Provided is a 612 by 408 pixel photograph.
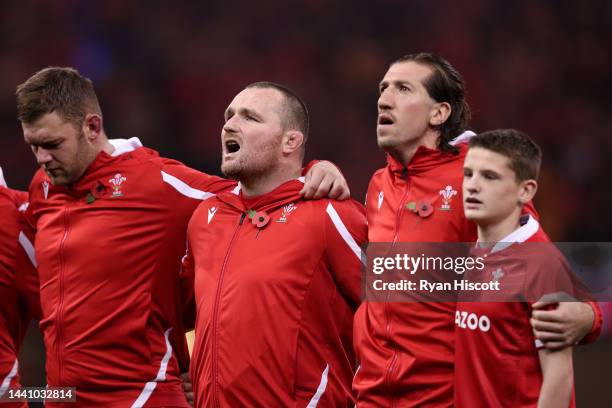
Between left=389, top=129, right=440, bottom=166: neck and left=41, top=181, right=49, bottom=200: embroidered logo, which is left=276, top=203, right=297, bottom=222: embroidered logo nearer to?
left=389, top=129, right=440, bottom=166: neck

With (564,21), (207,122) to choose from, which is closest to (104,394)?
(207,122)

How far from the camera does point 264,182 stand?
3.82 metres

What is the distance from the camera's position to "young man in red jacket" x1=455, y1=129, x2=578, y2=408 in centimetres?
308

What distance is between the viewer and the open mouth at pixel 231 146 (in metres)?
3.80

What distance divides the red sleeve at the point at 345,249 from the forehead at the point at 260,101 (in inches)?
19.3

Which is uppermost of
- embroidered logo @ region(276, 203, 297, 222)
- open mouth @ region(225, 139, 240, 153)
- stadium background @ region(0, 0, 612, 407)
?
stadium background @ region(0, 0, 612, 407)

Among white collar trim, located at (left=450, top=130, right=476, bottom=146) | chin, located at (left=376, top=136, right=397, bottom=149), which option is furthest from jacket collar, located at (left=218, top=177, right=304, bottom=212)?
white collar trim, located at (left=450, top=130, right=476, bottom=146)

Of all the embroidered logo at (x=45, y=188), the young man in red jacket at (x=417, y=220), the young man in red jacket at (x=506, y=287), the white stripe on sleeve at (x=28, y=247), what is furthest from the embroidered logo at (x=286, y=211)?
the white stripe on sleeve at (x=28, y=247)

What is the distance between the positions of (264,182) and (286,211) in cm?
18

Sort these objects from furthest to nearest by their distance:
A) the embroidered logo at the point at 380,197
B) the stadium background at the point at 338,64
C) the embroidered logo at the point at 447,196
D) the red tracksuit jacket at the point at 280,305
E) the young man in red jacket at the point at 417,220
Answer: the stadium background at the point at 338,64 < the embroidered logo at the point at 380,197 < the red tracksuit jacket at the point at 280,305 < the embroidered logo at the point at 447,196 < the young man in red jacket at the point at 417,220

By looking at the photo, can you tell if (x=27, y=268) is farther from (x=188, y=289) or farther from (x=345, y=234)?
(x=345, y=234)

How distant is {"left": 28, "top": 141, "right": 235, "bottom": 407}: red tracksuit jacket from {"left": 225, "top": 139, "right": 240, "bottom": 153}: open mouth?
26 cm

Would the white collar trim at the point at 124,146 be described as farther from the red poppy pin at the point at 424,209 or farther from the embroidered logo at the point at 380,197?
the red poppy pin at the point at 424,209

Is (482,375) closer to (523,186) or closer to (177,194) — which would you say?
(523,186)
